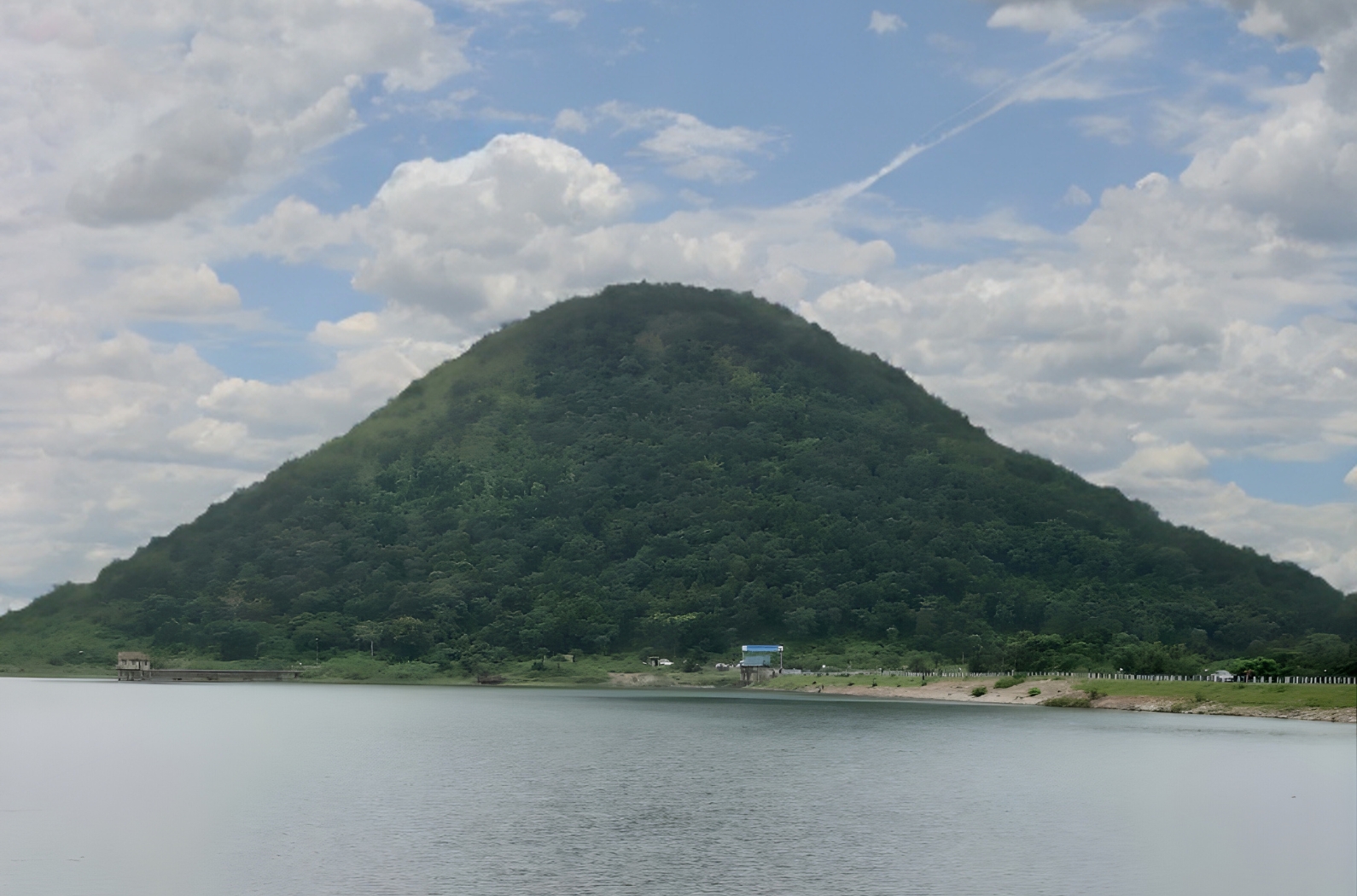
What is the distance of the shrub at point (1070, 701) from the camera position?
15462cm

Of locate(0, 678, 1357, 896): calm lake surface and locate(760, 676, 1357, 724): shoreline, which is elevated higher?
locate(760, 676, 1357, 724): shoreline

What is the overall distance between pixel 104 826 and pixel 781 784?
34430 mm

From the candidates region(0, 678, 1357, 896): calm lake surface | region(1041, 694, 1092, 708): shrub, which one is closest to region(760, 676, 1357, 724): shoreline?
region(1041, 694, 1092, 708): shrub

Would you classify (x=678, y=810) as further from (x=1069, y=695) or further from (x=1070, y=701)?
(x=1069, y=695)

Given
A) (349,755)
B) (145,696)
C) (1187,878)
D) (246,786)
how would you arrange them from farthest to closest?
1. (145,696)
2. (349,755)
3. (246,786)
4. (1187,878)

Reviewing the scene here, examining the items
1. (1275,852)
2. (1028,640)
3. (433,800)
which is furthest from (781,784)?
(1028,640)

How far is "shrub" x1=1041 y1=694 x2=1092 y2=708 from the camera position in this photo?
15462 cm

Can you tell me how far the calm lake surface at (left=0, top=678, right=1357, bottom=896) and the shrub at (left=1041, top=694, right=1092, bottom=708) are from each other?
3670 cm

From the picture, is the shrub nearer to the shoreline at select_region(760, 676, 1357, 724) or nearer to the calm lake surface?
the shoreline at select_region(760, 676, 1357, 724)

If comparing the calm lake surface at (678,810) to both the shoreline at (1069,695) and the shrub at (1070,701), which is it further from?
the shrub at (1070,701)

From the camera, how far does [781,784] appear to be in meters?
74.4

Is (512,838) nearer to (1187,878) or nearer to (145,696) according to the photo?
(1187,878)

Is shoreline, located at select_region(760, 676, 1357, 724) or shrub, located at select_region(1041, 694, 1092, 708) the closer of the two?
shoreline, located at select_region(760, 676, 1357, 724)

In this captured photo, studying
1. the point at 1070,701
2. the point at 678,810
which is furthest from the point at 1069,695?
the point at 678,810
